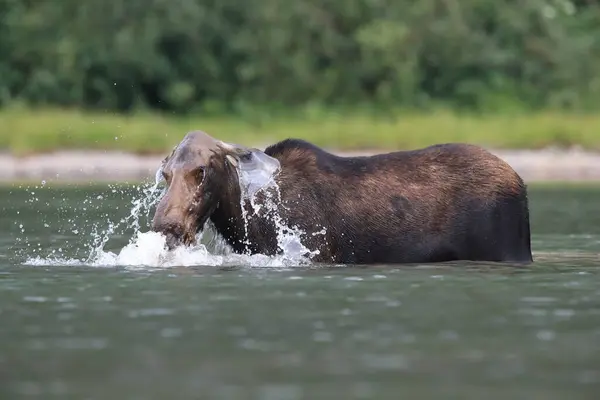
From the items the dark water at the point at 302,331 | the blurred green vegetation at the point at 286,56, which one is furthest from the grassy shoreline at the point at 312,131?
the dark water at the point at 302,331

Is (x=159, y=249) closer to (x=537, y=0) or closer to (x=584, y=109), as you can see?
(x=584, y=109)

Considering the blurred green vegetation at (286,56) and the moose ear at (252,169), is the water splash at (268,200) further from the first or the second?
the blurred green vegetation at (286,56)

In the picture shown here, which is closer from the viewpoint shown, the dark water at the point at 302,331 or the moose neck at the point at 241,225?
the dark water at the point at 302,331

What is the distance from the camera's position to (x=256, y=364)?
8133 mm

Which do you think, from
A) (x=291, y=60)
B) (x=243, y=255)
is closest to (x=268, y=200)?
(x=243, y=255)

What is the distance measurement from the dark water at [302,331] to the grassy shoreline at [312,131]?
17.5 m

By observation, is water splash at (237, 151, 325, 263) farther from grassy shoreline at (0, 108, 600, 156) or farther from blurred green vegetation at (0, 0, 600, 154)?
blurred green vegetation at (0, 0, 600, 154)

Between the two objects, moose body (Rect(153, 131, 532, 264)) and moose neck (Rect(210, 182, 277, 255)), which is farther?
moose body (Rect(153, 131, 532, 264))

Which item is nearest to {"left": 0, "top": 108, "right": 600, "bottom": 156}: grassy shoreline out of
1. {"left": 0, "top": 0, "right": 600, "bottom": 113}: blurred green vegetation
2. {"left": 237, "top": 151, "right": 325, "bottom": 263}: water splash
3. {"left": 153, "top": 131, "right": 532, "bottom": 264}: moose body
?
{"left": 0, "top": 0, "right": 600, "bottom": 113}: blurred green vegetation

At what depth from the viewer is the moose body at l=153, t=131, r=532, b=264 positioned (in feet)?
41.9

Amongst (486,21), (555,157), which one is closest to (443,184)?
(555,157)

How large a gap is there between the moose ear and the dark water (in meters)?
0.67

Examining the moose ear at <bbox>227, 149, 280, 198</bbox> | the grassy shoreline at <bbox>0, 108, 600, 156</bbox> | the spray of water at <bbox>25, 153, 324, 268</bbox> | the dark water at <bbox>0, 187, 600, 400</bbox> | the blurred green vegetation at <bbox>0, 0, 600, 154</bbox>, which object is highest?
the blurred green vegetation at <bbox>0, 0, 600, 154</bbox>

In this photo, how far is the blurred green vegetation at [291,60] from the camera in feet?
117
